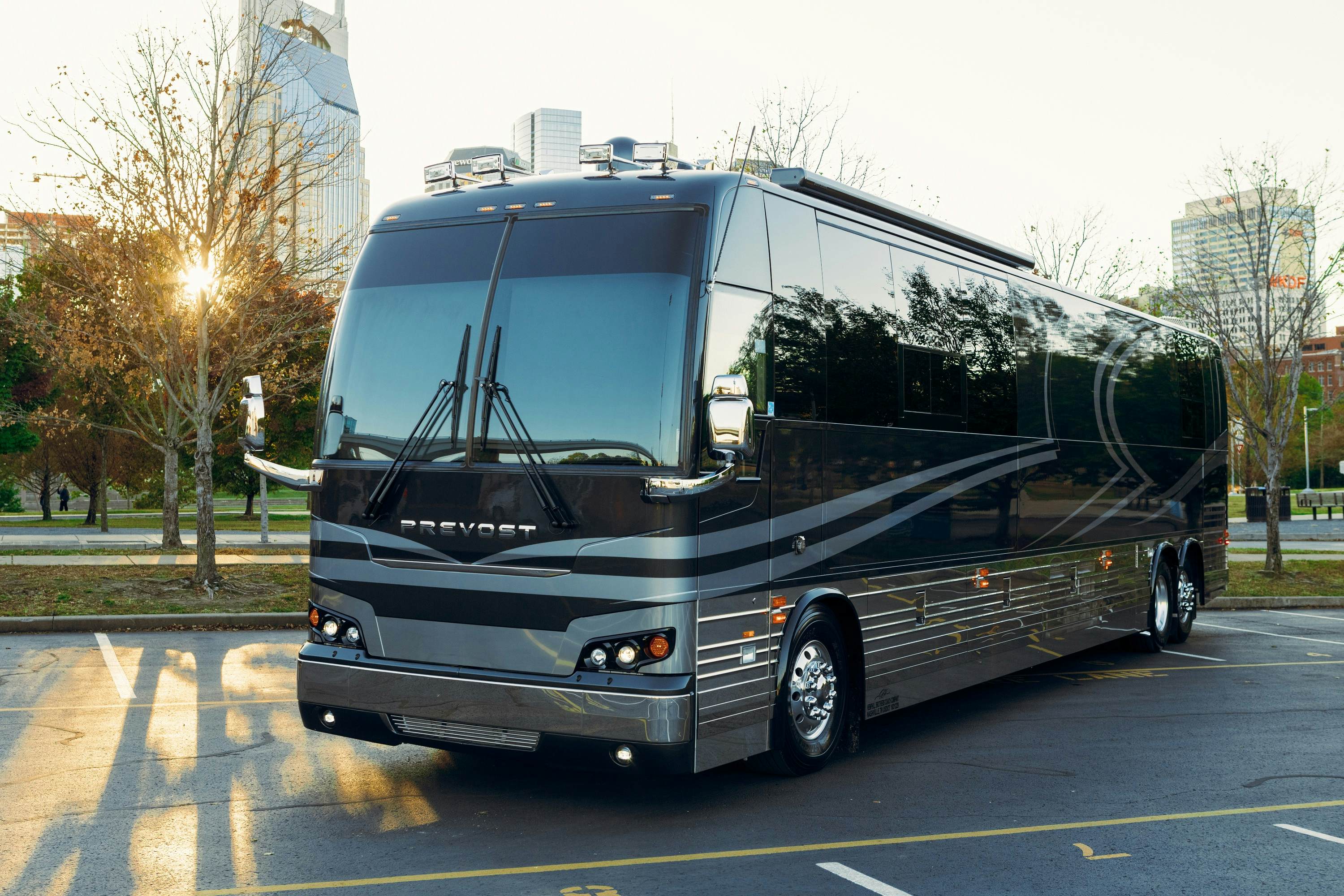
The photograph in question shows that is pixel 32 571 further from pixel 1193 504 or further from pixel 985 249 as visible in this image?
pixel 1193 504

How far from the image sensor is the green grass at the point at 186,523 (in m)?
38.5

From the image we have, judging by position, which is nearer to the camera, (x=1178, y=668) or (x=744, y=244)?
(x=744, y=244)

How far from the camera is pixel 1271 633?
15305 millimetres

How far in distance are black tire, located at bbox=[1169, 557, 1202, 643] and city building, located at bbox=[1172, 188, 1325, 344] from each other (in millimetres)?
8701

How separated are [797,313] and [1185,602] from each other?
8970 mm

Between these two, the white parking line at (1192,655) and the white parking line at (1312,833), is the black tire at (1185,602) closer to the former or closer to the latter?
the white parking line at (1192,655)

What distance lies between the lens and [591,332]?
6410 mm

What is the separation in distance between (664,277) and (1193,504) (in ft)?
33.3

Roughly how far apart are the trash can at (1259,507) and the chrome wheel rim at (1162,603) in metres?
34.0

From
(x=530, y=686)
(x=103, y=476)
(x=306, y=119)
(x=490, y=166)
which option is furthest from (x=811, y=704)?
(x=103, y=476)

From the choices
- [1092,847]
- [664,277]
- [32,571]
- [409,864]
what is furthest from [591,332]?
[32,571]

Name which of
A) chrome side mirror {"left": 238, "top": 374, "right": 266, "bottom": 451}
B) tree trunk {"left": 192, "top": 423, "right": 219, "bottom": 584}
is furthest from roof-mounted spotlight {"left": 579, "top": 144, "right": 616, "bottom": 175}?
tree trunk {"left": 192, "top": 423, "right": 219, "bottom": 584}

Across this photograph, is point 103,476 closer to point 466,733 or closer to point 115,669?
point 115,669

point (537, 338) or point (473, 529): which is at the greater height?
point (537, 338)
